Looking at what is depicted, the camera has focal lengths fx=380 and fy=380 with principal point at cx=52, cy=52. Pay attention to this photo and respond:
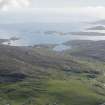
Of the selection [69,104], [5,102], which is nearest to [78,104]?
[69,104]

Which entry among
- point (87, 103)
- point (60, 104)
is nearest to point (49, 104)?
point (60, 104)

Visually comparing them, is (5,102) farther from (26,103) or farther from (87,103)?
(87,103)

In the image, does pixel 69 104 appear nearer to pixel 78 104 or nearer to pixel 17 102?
pixel 78 104

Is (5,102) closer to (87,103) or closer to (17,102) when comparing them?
(17,102)

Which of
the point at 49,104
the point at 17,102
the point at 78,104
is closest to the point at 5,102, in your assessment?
the point at 17,102

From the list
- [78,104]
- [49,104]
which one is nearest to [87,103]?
[78,104]

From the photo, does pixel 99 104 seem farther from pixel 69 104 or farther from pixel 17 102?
pixel 17 102
